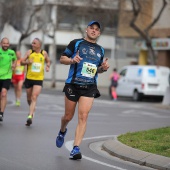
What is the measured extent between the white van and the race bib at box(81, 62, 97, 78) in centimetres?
2222

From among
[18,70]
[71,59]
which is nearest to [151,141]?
[71,59]

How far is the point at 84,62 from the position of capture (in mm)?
10133

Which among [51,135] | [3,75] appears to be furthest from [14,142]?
[3,75]

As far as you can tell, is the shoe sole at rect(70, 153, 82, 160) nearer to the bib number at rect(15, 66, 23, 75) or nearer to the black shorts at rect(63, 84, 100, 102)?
the black shorts at rect(63, 84, 100, 102)

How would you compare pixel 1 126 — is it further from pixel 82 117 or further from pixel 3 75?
pixel 82 117

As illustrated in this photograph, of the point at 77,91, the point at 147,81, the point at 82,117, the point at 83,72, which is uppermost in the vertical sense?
the point at 83,72

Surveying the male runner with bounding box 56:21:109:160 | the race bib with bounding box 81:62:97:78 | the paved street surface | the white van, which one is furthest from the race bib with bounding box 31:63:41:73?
the white van

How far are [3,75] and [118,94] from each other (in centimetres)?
1892

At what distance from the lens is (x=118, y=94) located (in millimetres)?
34469

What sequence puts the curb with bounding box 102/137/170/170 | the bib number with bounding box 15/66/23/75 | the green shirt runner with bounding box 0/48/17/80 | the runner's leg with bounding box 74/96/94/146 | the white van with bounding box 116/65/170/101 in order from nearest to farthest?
the curb with bounding box 102/137/170/170
the runner's leg with bounding box 74/96/94/146
the green shirt runner with bounding box 0/48/17/80
the bib number with bounding box 15/66/23/75
the white van with bounding box 116/65/170/101

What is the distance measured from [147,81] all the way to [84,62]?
22397 millimetres

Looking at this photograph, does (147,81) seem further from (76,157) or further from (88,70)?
A: (76,157)

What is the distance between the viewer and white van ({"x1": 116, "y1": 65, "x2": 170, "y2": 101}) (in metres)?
32.3

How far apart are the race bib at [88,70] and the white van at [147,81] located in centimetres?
2222
